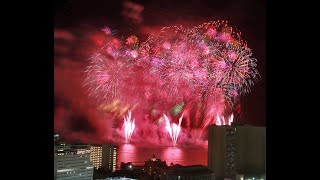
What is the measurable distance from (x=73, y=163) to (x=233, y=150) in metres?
1.71

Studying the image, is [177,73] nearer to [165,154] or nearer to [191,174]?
[165,154]

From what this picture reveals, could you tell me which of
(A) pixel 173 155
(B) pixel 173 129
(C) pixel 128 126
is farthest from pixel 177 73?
(A) pixel 173 155

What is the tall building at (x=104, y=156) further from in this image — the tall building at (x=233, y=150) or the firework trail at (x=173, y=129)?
the tall building at (x=233, y=150)

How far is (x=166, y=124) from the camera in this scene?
14.8 feet

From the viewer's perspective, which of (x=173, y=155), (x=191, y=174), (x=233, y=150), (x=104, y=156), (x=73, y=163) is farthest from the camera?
(x=173, y=155)

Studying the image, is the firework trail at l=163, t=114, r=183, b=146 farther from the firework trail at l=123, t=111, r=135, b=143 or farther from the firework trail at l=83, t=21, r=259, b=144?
the firework trail at l=123, t=111, r=135, b=143

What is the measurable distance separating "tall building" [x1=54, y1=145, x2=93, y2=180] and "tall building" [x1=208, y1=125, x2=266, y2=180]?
1.33 meters

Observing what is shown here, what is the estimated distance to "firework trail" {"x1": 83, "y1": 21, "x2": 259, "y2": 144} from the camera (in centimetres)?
416

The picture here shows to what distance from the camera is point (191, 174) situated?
3.50 m

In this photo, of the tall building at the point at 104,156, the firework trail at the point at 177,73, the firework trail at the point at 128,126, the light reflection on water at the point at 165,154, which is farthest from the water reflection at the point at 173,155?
the tall building at the point at 104,156
